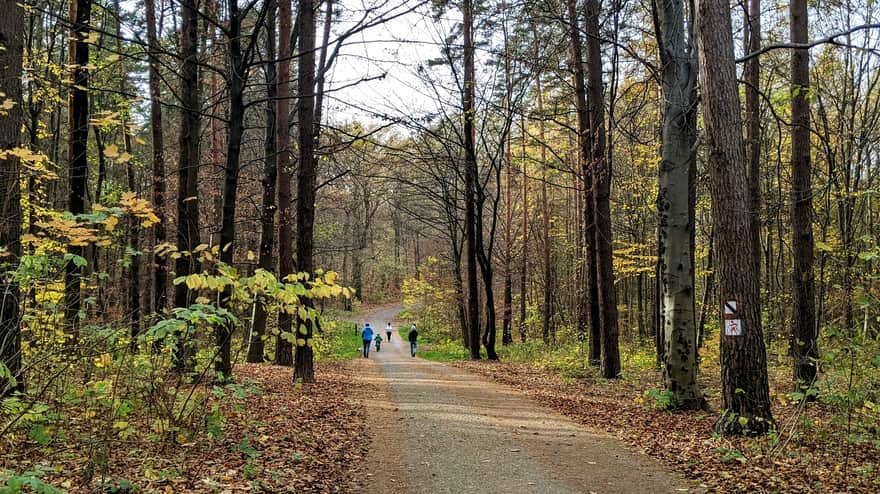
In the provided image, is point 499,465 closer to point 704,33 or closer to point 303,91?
point 704,33

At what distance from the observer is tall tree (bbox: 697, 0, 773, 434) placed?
662 centimetres

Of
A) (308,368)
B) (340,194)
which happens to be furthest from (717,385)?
(340,194)

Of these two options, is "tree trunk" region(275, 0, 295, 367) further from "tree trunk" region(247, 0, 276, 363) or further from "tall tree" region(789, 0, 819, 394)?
"tall tree" region(789, 0, 819, 394)

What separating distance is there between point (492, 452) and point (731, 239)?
3914mm

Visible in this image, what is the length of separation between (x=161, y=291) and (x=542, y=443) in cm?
1031

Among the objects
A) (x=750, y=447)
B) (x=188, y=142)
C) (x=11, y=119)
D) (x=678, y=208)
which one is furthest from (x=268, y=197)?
(x=750, y=447)

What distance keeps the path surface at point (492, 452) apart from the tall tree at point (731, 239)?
1.45 m

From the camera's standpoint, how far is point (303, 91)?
427 inches

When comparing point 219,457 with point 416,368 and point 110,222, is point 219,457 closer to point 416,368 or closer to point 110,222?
point 110,222

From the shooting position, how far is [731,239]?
266 inches

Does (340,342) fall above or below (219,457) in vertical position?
below

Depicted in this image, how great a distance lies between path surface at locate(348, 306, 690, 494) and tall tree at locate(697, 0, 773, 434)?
57.0 inches

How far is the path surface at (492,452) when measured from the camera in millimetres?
5496

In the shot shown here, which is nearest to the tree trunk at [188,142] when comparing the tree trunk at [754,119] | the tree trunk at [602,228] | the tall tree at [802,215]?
the tree trunk at [602,228]
